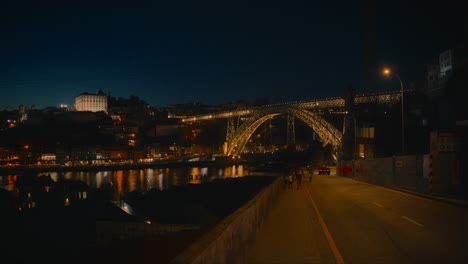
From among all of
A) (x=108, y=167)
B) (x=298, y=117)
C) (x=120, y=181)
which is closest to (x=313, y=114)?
(x=298, y=117)

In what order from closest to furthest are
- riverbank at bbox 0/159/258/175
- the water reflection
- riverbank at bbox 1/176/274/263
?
riverbank at bbox 1/176/274/263 → the water reflection → riverbank at bbox 0/159/258/175

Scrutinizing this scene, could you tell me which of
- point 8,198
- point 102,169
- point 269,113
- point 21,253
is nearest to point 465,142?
point 21,253

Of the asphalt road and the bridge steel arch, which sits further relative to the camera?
the bridge steel arch

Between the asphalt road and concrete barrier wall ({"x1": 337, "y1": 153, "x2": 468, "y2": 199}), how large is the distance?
2.83 meters

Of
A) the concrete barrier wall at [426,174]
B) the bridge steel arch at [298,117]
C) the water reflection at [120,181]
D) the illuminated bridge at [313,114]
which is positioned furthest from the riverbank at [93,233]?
the illuminated bridge at [313,114]

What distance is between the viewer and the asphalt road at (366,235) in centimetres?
695

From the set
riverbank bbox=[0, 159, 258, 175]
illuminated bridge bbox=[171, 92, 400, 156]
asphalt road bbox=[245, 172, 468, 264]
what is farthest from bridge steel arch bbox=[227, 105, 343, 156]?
asphalt road bbox=[245, 172, 468, 264]

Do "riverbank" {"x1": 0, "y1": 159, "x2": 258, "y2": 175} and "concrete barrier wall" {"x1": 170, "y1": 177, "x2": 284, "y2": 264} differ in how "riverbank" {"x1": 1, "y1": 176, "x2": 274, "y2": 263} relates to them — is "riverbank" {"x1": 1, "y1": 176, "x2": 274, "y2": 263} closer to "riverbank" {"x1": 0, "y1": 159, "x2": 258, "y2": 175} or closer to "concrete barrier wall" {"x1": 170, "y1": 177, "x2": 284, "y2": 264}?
"concrete barrier wall" {"x1": 170, "y1": 177, "x2": 284, "y2": 264}

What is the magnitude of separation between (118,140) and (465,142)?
5599 inches

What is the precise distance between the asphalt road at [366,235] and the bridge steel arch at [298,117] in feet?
168

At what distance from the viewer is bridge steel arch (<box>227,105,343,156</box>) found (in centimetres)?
6655

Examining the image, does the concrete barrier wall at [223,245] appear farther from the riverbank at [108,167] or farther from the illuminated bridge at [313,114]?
the riverbank at [108,167]

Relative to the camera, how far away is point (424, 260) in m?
6.46

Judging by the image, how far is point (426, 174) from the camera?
58.2 feet
